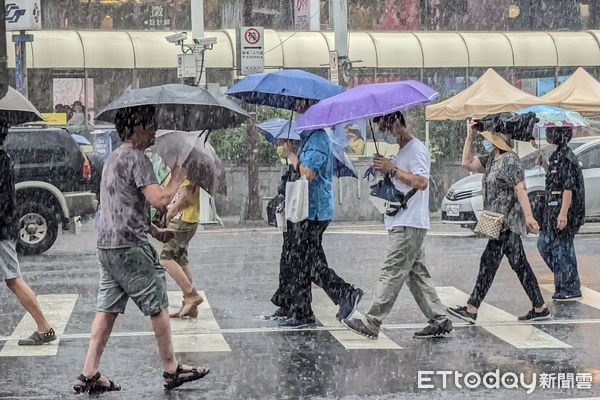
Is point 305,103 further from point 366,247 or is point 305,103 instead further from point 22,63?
point 22,63

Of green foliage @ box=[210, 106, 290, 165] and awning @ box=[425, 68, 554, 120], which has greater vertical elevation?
awning @ box=[425, 68, 554, 120]

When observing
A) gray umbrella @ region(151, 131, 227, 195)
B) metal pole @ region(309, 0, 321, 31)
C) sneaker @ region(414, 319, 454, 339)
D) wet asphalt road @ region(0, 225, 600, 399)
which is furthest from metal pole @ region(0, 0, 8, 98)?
metal pole @ region(309, 0, 321, 31)

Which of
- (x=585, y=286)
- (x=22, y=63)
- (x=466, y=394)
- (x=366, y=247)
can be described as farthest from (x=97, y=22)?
(x=466, y=394)

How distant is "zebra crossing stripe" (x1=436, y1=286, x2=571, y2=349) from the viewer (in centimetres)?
880

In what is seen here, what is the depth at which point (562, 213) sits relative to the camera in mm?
10930

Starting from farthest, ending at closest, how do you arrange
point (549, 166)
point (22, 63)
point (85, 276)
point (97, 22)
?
point (97, 22) < point (22, 63) < point (85, 276) < point (549, 166)

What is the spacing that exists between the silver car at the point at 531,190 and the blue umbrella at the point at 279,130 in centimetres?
866

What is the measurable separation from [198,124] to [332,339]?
2111 mm

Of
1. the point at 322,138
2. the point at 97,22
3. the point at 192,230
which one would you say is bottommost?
the point at 192,230

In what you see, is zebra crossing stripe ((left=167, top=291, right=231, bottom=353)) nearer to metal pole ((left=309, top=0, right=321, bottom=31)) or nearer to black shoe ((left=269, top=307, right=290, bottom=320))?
black shoe ((left=269, top=307, right=290, bottom=320))

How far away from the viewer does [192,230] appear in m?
10.3

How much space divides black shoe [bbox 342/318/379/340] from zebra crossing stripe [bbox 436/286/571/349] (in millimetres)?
1081

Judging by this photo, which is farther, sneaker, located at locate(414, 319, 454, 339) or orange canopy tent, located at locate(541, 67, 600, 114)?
orange canopy tent, located at locate(541, 67, 600, 114)

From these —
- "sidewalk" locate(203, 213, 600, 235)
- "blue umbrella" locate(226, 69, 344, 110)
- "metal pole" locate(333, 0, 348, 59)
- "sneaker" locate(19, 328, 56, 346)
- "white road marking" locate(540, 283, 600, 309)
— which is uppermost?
"metal pole" locate(333, 0, 348, 59)
